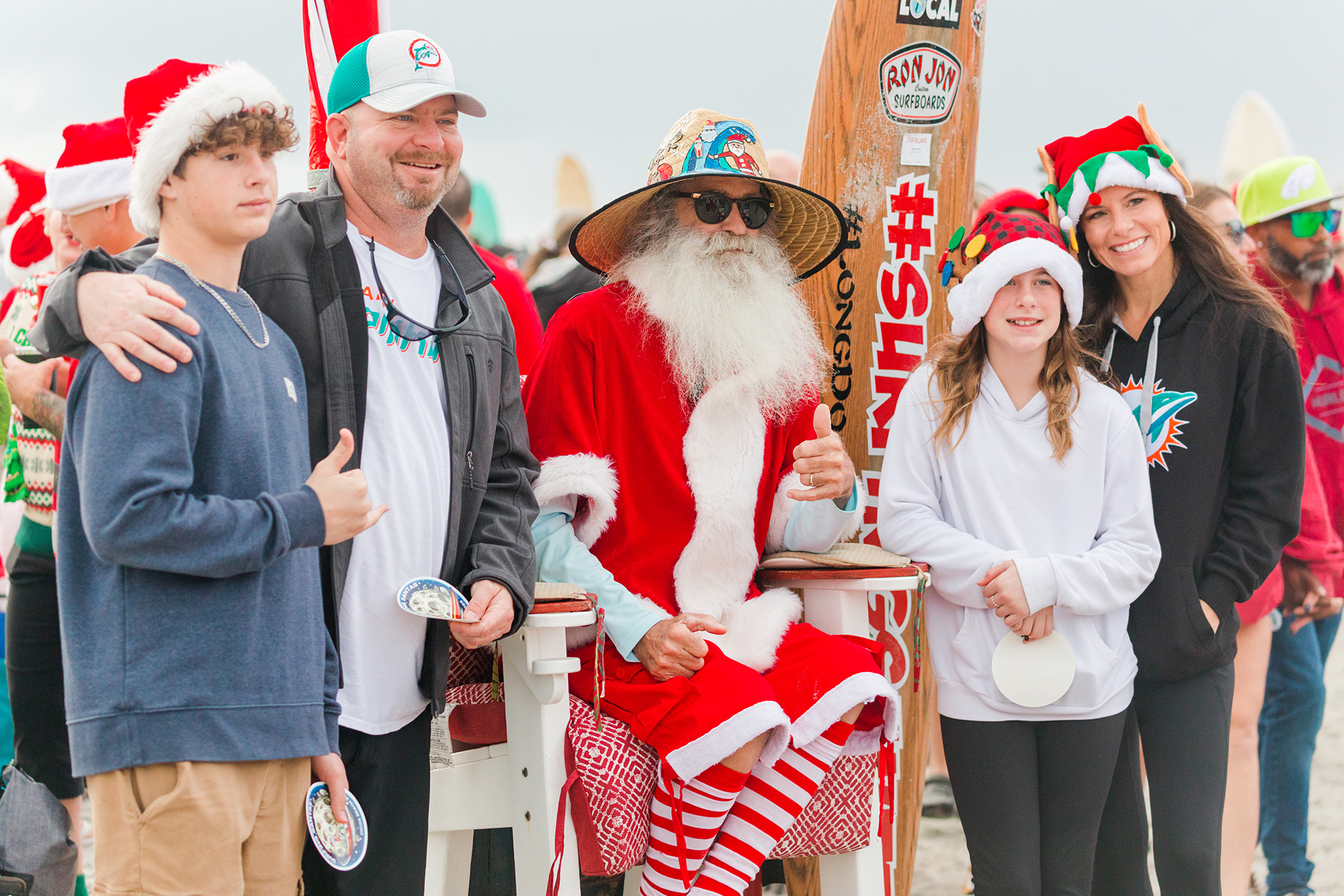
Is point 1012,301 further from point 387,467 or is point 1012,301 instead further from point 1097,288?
point 387,467

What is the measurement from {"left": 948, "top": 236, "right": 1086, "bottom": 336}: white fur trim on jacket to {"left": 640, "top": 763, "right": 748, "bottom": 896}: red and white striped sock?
1129mm

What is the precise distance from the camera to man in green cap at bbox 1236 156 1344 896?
10.8 feet

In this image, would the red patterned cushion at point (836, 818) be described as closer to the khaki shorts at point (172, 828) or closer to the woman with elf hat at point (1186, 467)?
the woman with elf hat at point (1186, 467)

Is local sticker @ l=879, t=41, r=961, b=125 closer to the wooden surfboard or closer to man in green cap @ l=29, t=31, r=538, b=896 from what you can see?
the wooden surfboard

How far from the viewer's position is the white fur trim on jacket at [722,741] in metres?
2.13

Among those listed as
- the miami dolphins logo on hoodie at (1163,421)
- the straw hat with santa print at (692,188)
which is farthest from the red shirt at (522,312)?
the miami dolphins logo on hoodie at (1163,421)

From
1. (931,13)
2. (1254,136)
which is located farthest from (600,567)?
(1254,136)

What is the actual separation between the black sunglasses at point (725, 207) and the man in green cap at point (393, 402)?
66cm

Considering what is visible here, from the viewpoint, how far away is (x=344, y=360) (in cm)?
191

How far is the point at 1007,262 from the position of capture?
2.39 m

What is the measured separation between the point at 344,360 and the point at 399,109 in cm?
47

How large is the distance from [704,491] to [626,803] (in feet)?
2.35

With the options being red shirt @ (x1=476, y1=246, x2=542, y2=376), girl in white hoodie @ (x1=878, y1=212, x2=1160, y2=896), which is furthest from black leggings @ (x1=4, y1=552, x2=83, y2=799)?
girl in white hoodie @ (x1=878, y1=212, x2=1160, y2=896)

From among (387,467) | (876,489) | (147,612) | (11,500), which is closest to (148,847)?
(147,612)
